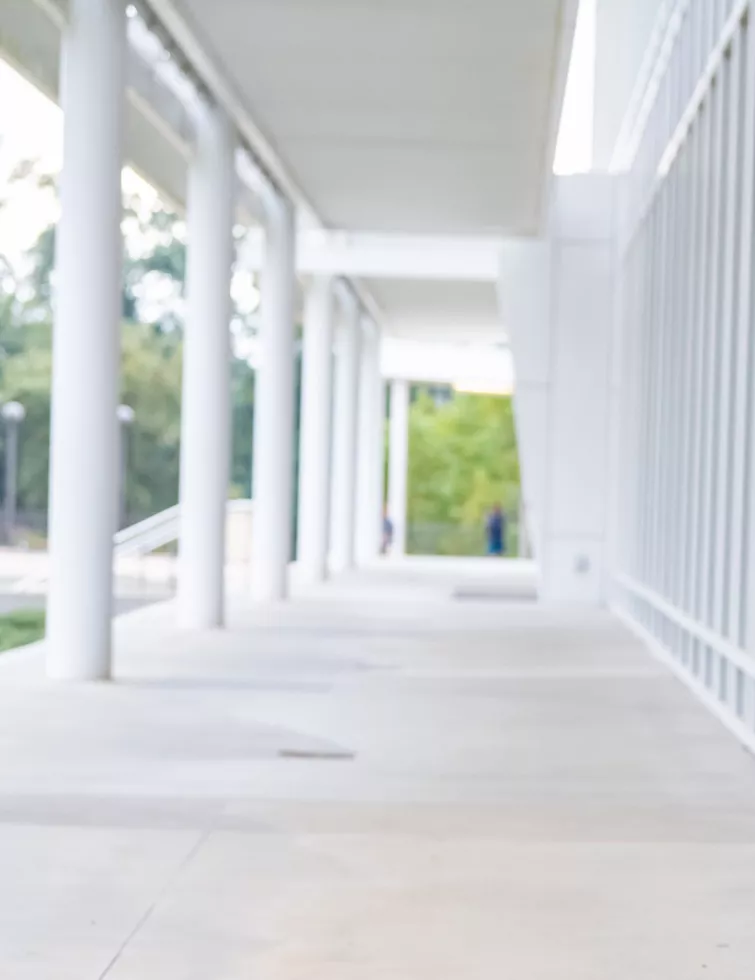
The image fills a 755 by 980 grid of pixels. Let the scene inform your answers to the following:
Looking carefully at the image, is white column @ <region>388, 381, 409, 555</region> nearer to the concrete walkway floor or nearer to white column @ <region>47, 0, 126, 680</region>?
the concrete walkway floor

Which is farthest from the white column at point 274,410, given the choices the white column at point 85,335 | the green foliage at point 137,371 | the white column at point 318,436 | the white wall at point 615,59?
the green foliage at point 137,371

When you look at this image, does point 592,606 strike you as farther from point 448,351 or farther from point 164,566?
point 448,351

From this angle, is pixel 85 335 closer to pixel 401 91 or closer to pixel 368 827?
pixel 401 91

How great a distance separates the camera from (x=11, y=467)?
104 feet

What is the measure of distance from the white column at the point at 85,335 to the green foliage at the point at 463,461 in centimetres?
4377

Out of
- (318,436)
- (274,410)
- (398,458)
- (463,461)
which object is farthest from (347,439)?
(463,461)

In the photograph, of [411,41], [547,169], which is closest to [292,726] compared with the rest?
[411,41]

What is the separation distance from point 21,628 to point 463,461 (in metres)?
40.0

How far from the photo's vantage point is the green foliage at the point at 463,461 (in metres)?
55.7

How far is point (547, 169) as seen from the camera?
17328mm

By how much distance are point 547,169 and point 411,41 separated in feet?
15.5

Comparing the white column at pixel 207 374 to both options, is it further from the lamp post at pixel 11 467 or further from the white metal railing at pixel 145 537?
the lamp post at pixel 11 467

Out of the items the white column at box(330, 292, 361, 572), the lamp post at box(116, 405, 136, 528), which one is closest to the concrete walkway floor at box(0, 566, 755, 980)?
the white column at box(330, 292, 361, 572)

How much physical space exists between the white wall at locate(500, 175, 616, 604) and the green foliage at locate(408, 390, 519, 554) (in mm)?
32610
